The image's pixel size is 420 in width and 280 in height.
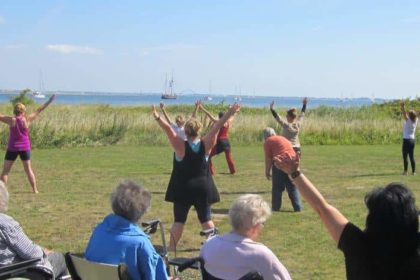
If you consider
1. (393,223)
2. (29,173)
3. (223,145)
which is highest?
(393,223)

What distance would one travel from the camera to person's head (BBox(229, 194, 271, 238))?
4105mm

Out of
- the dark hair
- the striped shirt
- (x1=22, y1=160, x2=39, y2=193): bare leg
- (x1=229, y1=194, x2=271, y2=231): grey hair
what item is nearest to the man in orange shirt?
(x1=22, y1=160, x2=39, y2=193): bare leg

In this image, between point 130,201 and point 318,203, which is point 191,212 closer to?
point 130,201

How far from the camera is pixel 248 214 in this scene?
4.10 meters

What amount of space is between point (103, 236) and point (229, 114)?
10.1 ft

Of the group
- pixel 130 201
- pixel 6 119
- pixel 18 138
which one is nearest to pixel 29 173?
pixel 18 138

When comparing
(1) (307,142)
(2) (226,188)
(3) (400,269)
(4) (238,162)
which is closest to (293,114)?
(2) (226,188)

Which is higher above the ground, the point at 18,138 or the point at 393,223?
the point at 393,223

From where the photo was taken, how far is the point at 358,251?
10.7 feet

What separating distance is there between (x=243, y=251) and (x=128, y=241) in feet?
2.52

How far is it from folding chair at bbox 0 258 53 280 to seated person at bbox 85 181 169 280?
1.31ft

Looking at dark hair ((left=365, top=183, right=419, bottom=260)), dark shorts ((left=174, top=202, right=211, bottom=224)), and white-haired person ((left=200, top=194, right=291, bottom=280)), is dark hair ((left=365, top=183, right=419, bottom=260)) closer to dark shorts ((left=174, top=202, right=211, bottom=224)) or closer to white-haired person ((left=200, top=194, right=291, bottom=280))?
white-haired person ((left=200, top=194, right=291, bottom=280))

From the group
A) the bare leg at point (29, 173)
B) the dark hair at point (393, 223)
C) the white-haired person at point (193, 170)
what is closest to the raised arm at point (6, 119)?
the bare leg at point (29, 173)

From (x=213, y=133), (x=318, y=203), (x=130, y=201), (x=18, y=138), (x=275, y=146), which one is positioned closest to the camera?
(x=318, y=203)
